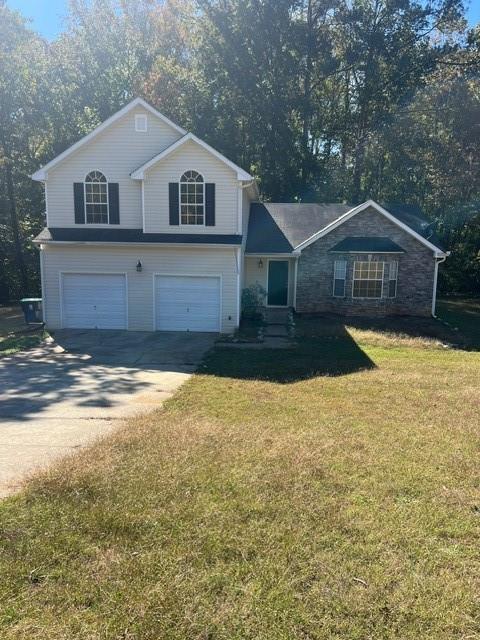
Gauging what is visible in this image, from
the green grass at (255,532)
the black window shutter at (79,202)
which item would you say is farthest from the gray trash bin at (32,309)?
the green grass at (255,532)

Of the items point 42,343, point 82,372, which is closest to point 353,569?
point 82,372

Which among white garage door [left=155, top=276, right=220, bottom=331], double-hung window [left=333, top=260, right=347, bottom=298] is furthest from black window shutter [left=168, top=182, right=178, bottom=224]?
double-hung window [left=333, top=260, right=347, bottom=298]

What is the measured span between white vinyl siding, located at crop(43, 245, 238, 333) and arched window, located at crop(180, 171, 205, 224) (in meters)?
1.18

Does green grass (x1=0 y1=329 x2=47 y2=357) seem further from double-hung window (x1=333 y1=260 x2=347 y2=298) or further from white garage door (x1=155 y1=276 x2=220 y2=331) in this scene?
double-hung window (x1=333 y1=260 x2=347 y2=298)

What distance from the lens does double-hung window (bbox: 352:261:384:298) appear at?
62.7ft

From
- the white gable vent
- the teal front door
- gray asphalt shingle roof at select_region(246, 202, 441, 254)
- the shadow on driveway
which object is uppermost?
the white gable vent

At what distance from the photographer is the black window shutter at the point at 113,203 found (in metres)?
16.7

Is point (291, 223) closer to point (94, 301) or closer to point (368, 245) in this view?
point (368, 245)

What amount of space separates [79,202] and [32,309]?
4.27 metres

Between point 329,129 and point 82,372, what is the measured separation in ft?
85.4

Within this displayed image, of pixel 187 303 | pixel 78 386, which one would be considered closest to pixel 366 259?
pixel 187 303

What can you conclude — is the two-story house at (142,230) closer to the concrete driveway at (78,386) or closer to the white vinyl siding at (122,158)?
the white vinyl siding at (122,158)

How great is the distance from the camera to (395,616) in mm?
3123

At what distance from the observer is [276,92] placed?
28578mm
